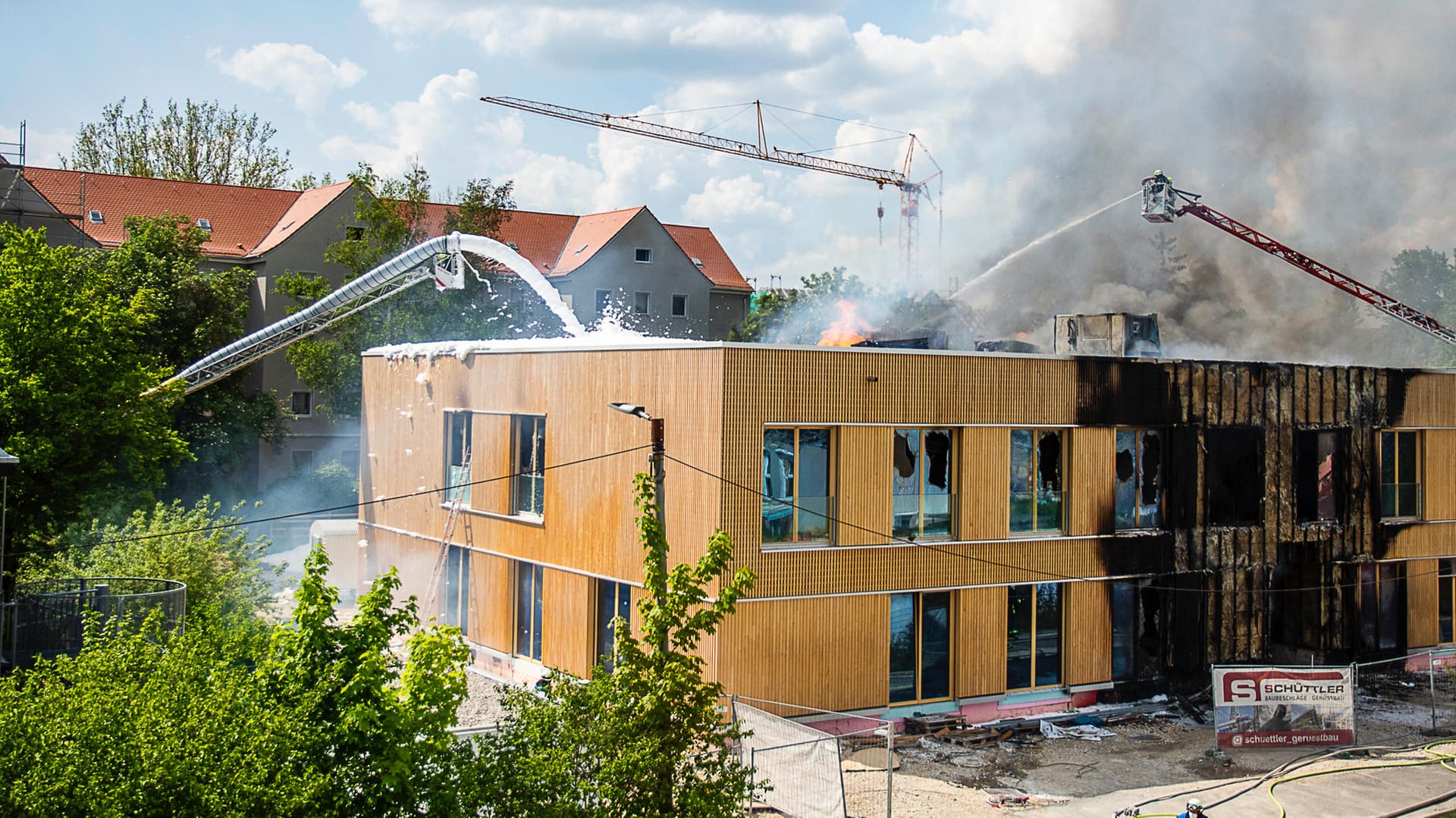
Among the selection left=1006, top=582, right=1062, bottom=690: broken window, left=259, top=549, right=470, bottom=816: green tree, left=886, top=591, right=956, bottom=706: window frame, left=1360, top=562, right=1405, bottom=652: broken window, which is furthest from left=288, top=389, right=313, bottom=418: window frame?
left=259, top=549, right=470, bottom=816: green tree

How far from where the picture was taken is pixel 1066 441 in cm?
2411

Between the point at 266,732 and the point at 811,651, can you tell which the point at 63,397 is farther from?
the point at 266,732

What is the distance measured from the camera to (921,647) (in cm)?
2222

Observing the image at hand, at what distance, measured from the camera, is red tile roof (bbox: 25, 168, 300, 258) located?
5697 centimetres

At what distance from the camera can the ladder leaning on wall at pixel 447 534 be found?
27.6 metres

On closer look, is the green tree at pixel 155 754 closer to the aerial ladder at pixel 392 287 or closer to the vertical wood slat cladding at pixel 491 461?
the vertical wood slat cladding at pixel 491 461

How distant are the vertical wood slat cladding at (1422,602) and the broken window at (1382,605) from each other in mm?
207

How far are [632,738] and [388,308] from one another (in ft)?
139

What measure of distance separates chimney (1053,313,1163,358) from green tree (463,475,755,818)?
1611 centimetres

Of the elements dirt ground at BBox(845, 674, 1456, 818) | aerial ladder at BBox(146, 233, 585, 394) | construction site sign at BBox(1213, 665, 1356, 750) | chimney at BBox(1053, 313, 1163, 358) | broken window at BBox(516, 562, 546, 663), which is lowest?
dirt ground at BBox(845, 674, 1456, 818)

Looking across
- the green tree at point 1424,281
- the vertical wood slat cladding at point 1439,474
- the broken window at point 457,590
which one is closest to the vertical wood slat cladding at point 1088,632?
the vertical wood slat cladding at point 1439,474

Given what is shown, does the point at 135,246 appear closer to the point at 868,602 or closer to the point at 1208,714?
the point at 868,602

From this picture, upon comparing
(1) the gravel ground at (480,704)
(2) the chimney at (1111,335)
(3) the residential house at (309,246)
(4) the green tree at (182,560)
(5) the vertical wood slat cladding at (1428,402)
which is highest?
(3) the residential house at (309,246)

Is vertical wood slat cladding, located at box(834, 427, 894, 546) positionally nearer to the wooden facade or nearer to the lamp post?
the wooden facade
